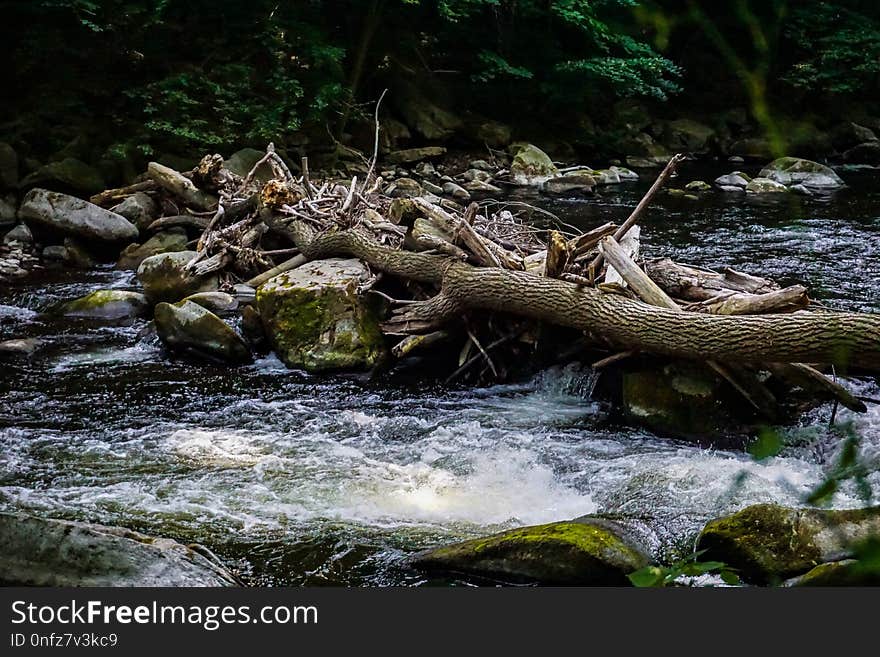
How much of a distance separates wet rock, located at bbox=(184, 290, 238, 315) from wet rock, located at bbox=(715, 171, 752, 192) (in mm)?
12442

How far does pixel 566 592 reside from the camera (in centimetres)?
156

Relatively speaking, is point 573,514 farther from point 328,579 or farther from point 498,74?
point 498,74

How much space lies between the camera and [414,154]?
1973 centimetres

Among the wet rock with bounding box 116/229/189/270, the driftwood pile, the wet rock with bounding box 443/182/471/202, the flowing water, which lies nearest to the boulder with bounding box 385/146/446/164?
the wet rock with bounding box 443/182/471/202

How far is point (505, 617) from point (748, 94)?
3.42 ft

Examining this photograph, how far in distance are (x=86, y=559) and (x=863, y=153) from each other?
962 inches

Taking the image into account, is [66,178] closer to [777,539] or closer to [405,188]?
[405,188]

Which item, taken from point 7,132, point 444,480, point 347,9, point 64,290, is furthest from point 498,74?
point 444,480

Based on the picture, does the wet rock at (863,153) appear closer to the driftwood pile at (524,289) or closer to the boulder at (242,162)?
the boulder at (242,162)

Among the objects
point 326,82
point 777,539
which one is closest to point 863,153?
point 326,82

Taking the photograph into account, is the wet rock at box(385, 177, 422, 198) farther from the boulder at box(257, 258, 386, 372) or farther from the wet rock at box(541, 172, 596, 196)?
the boulder at box(257, 258, 386, 372)

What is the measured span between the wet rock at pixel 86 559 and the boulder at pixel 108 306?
556 cm

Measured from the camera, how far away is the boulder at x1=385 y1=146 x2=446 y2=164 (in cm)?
1945

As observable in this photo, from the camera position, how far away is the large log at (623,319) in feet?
16.1
